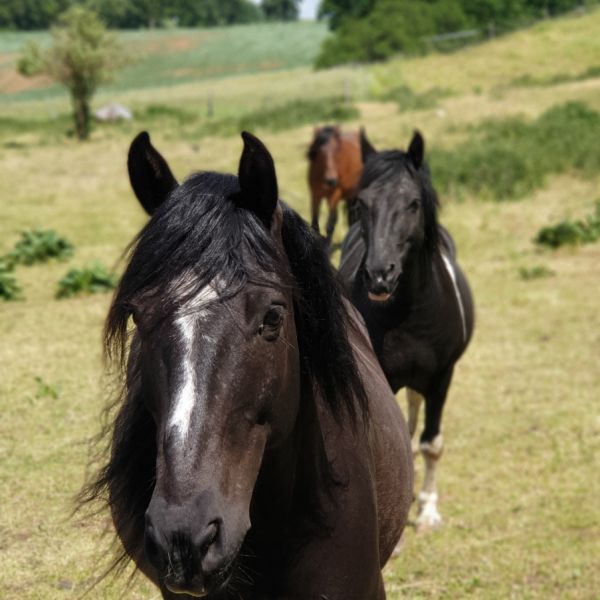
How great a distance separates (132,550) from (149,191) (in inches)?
41.6

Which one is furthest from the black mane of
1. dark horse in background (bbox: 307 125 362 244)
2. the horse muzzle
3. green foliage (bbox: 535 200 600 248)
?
dark horse in background (bbox: 307 125 362 244)

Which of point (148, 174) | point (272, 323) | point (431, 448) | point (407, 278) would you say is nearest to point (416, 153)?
point (407, 278)

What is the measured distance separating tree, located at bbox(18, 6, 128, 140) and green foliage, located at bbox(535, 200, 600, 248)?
1926 centimetres

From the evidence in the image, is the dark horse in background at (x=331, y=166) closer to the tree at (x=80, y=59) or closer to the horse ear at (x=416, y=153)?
the horse ear at (x=416, y=153)

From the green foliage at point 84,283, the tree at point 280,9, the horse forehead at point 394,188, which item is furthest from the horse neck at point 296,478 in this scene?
the tree at point 280,9

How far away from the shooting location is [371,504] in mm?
2586

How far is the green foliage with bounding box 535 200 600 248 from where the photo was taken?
46.3 ft

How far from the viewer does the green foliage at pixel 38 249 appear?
13188 millimetres

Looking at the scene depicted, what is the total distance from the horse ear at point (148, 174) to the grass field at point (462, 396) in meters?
1.47

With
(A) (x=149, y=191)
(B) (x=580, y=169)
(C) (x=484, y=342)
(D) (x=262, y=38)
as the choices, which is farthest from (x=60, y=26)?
(D) (x=262, y=38)

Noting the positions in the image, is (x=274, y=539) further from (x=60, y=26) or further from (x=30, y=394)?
(x=60, y=26)

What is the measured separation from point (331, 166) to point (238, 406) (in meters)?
13.6

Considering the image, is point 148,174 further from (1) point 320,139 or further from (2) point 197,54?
(2) point 197,54

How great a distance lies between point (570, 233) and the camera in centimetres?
1412
